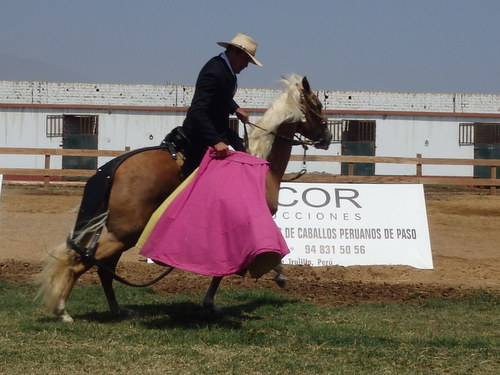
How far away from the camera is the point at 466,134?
102 ft

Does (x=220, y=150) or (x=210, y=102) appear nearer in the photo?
(x=220, y=150)

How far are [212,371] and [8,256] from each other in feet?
25.1

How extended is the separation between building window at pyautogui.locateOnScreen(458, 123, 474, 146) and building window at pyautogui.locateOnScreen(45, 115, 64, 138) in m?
15.3

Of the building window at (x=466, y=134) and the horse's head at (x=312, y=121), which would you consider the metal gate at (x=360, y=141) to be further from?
the horse's head at (x=312, y=121)

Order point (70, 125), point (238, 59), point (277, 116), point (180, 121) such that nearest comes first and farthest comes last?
point (238, 59) → point (277, 116) → point (180, 121) → point (70, 125)

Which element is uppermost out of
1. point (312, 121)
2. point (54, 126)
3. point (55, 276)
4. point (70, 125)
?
point (70, 125)

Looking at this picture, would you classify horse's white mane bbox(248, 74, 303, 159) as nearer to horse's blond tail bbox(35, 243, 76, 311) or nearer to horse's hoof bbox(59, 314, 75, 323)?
horse's blond tail bbox(35, 243, 76, 311)

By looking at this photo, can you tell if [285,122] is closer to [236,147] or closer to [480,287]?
[236,147]

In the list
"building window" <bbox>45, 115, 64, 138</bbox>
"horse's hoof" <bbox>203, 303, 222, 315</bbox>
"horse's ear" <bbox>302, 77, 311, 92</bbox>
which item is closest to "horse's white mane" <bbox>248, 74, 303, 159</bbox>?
"horse's ear" <bbox>302, 77, 311, 92</bbox>

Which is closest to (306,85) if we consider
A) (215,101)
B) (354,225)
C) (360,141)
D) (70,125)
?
(215,101)

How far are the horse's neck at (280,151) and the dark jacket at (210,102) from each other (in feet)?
2.06

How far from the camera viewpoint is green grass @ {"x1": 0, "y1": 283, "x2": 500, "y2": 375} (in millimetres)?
5535

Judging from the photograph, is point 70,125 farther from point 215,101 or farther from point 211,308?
point 215,101

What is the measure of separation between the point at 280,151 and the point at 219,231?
151 cm
